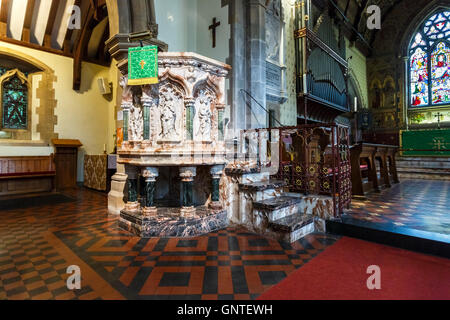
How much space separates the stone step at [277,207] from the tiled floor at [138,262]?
31 centimetres

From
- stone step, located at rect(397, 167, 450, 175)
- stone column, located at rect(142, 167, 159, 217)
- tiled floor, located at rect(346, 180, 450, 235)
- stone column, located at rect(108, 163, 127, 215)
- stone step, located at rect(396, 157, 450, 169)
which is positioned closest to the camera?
tiled floor, located at rect(346, 180, 450, 235)

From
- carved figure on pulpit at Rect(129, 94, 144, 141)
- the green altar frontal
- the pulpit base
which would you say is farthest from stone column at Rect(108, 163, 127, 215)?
the green altar frontal

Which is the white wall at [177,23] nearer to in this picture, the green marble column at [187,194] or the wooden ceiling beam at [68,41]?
the green marble column at [187,194]

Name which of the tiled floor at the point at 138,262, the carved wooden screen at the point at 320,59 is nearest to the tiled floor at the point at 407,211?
the tiled floor at the point at 138,262

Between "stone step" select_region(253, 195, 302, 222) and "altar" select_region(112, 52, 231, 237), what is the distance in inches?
21.2

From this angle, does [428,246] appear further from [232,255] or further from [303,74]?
[303,74]

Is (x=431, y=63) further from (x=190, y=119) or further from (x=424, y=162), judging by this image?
(x=190, y=119)

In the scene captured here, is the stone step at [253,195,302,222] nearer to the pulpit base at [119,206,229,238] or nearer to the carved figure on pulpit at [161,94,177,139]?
the pulpit base at [119,206,229,238]

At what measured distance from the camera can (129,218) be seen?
3.07 metres

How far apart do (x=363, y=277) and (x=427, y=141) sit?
10.4m

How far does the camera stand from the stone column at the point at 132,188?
129 inches

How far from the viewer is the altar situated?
2.89 meters

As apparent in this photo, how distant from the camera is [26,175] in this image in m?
6.05
